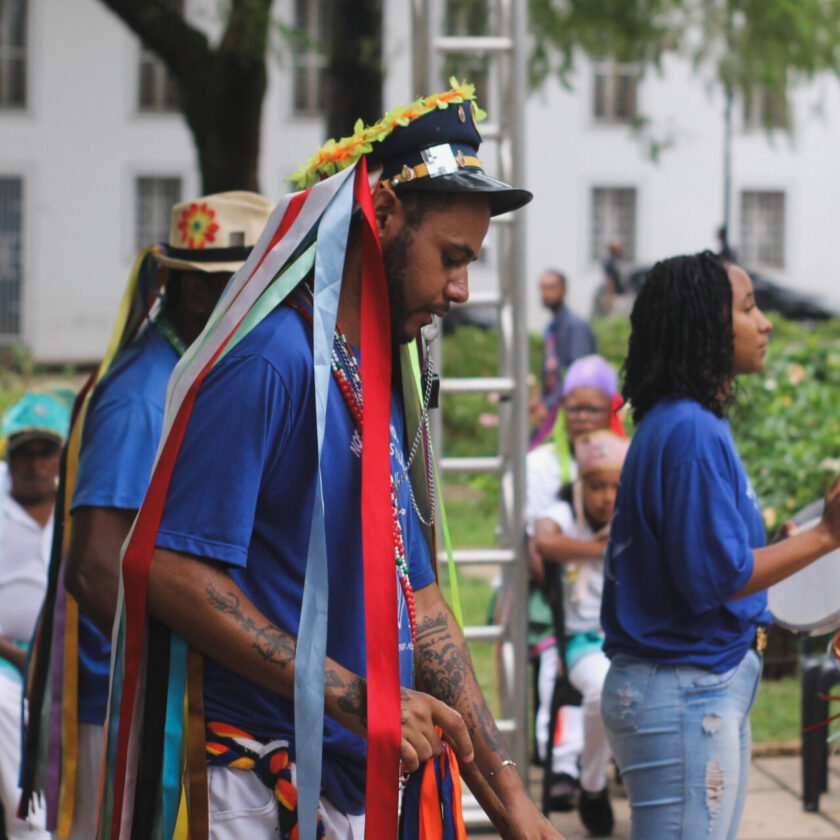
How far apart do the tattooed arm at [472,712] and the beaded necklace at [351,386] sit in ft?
0.55

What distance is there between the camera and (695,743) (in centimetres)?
339

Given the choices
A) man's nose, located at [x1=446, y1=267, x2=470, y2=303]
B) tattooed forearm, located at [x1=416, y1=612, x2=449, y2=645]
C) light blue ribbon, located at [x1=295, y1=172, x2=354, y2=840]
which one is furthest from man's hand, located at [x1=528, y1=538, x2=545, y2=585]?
light blue ribbon, located at [x1=295, y1=172, x2=354, y2=840]

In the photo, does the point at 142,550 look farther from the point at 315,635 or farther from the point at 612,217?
the point at 612,217

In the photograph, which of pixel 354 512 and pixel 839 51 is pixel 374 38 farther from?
pixel 354 512

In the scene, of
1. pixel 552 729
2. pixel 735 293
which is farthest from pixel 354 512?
pixel 552 729

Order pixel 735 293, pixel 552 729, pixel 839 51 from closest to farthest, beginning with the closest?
1. pixel 735 293
2. pixel 552 729
3. pixel 839 51

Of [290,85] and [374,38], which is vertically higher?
[290,85]

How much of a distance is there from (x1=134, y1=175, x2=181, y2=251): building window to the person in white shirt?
25683 mm

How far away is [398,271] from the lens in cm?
248

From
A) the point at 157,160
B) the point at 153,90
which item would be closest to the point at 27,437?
the point at 157,160

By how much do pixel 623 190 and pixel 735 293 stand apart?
28.8 m

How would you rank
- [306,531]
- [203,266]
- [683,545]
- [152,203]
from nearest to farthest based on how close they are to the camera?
[306,531], [683,545], [203,266], [152,203]

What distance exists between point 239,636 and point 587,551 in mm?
3626

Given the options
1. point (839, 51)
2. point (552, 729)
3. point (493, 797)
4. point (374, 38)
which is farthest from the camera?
point (839, 51)
